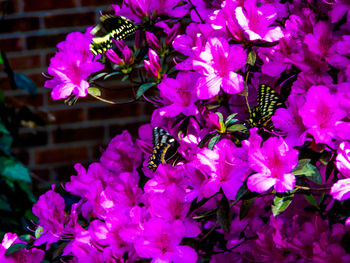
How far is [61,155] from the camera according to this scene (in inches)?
78.7

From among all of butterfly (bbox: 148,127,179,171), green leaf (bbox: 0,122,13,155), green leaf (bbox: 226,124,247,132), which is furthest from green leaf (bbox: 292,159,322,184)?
green leaf (bbox: 0,122,13,155)

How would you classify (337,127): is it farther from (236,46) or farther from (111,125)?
(111,125)

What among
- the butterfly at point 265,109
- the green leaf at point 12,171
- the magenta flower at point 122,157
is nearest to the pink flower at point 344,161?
the butterfly at point 265,109

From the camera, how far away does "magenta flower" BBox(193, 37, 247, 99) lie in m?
0.76

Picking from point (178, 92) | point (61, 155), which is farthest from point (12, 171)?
point (178, 92)

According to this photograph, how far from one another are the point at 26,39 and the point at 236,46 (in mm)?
1371

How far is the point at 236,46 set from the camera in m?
0.77

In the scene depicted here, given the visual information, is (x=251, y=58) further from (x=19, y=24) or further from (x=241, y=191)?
(x=19, y=24)

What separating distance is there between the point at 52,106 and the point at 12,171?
0.58 m

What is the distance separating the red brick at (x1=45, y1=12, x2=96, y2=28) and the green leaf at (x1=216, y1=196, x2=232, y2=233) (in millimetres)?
1323

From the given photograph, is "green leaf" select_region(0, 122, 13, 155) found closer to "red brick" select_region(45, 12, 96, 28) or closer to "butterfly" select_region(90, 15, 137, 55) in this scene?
"red brick" select_region(45, 12, 96, 28)

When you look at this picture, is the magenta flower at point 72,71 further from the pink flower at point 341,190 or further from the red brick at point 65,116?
the red brick at point 65,116

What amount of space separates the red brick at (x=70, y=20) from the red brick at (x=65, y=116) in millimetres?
Answer: 333

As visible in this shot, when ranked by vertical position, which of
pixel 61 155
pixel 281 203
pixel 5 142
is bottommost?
pixel 61 155
